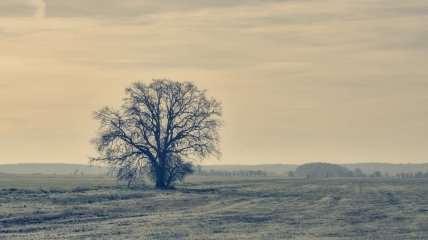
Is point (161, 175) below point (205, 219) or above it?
above

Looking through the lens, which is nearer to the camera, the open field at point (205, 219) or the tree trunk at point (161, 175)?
the open field at point (205, 219)

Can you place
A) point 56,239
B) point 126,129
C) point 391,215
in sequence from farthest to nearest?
point 126,129 → point 391,215 → point 56,239

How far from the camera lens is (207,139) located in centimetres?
7581

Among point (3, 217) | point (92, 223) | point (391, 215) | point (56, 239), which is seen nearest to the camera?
point (56, 239)

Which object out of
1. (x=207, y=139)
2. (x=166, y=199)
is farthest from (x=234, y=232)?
(x=207, y=139)

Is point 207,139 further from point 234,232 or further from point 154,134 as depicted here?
point 234,232

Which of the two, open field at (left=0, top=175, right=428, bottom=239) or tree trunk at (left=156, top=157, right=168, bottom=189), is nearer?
open field at (left=0, top=175, right=428, bottom=239)

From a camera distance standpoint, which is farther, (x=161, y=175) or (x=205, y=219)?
(x=161, y=175)

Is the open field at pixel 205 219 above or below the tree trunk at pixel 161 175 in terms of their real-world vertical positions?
below

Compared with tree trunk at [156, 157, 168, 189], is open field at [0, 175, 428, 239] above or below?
below

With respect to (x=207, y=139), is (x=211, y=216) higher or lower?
lower

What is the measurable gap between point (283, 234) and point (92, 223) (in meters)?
8.39

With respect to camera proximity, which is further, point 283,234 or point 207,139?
point 207,139

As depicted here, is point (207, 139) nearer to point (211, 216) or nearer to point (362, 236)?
point (211, 216)
